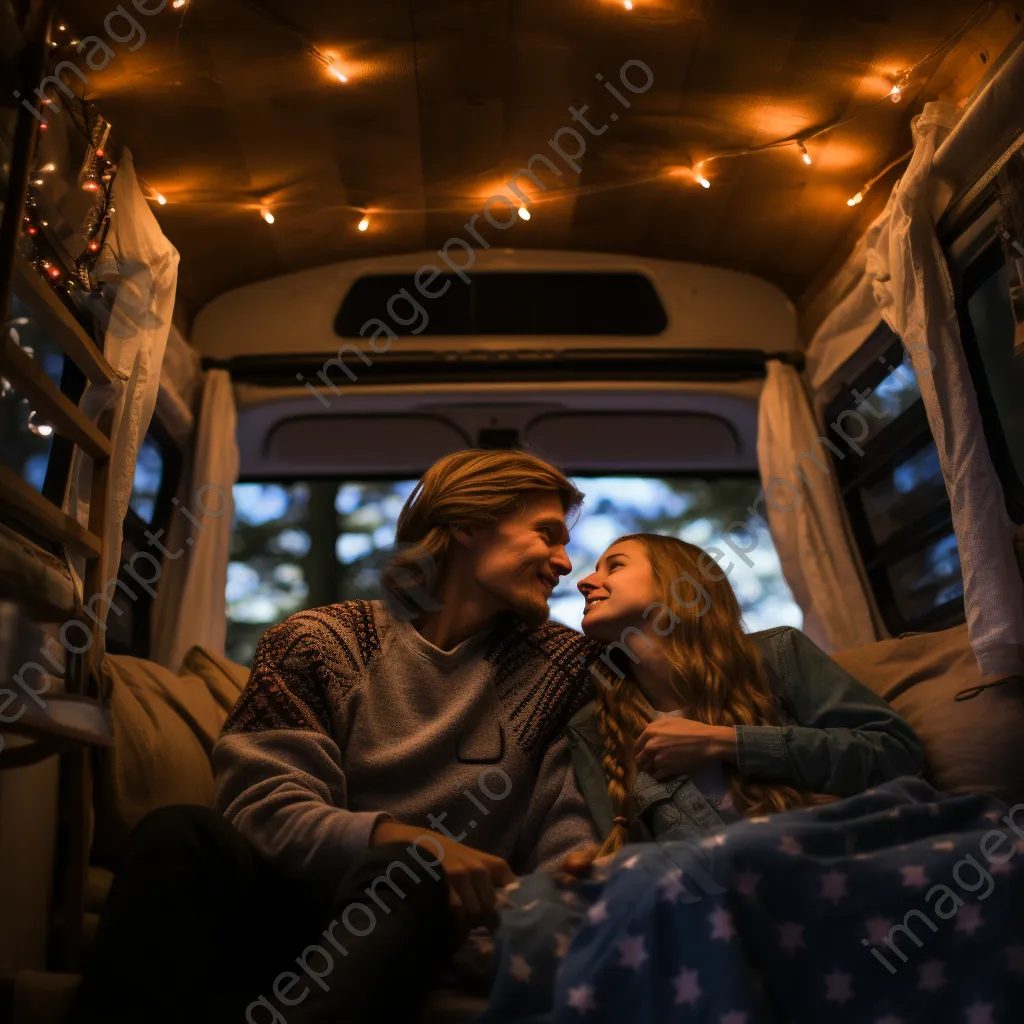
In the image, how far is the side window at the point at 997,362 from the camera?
2314mm

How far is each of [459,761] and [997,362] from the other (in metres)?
1.54

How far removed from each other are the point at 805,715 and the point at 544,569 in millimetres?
560

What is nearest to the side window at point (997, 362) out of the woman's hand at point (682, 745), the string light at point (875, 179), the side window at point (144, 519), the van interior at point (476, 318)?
the van interior at point (476, 318)

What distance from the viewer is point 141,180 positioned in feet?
8.68

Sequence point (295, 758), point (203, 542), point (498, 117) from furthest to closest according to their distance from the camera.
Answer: point (203, 542)
point (498, 117)
point (295, 758)


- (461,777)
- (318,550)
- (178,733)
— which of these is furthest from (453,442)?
(318,550)

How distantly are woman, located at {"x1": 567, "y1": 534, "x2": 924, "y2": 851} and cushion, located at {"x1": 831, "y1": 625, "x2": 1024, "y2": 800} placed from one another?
72mm

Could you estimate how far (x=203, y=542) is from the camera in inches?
121

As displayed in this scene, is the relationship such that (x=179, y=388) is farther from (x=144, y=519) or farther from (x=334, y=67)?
(x=334, y=67)

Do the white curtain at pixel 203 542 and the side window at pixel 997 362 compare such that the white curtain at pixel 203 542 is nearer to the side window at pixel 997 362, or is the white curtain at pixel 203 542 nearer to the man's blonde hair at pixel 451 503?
the man's blonde hair at pixel 451 503

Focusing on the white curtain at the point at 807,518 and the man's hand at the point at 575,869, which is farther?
the white curtain at the point at 807,518

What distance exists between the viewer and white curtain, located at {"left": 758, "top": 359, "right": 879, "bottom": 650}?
2945mm

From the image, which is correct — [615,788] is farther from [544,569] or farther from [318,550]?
[318,550]

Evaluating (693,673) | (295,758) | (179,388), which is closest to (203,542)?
(179,388)
